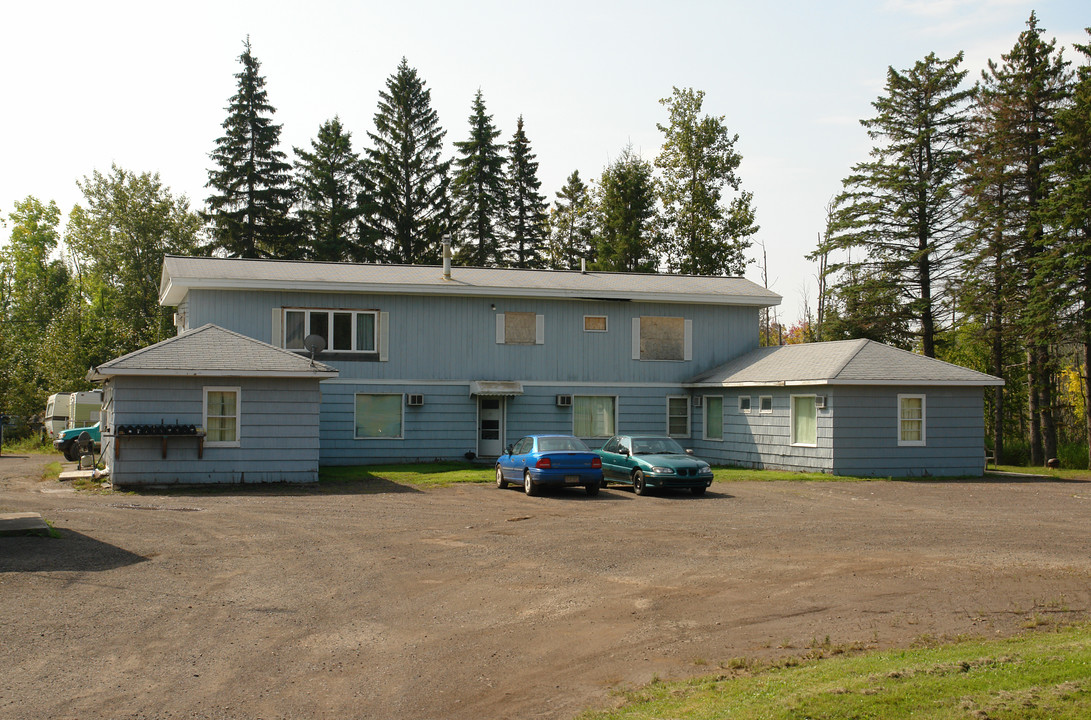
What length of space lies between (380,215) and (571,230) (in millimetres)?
13538

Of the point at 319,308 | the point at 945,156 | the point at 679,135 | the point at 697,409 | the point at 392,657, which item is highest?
the point at 679,135

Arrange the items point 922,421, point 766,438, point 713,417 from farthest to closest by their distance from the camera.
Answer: point 713,417
point 766,438
point 922,421

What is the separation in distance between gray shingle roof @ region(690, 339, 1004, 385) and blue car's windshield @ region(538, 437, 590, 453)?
7366 millimetres

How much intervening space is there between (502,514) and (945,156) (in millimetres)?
26913

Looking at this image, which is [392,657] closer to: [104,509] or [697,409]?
[104,509]

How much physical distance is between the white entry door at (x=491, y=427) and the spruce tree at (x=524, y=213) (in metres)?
25.2

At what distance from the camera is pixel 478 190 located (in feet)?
168

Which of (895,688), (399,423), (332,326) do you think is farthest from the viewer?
(399,423)

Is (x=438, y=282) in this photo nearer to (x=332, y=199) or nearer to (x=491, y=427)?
(x=491, y=427)

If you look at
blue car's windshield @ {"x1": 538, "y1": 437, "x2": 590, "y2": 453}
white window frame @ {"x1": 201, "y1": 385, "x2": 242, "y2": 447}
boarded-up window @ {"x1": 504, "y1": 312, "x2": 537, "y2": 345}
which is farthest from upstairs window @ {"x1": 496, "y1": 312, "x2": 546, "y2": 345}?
white window frame @ {"x1": 201, "y1": 385, "x2": 242, "y2": 447}

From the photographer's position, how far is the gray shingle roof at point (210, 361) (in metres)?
19.6

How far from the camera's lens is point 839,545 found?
1288 centimetres

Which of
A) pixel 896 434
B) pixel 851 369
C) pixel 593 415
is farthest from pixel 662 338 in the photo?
pixel 896 434

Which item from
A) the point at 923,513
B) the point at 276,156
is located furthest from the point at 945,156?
the point at 276,156
